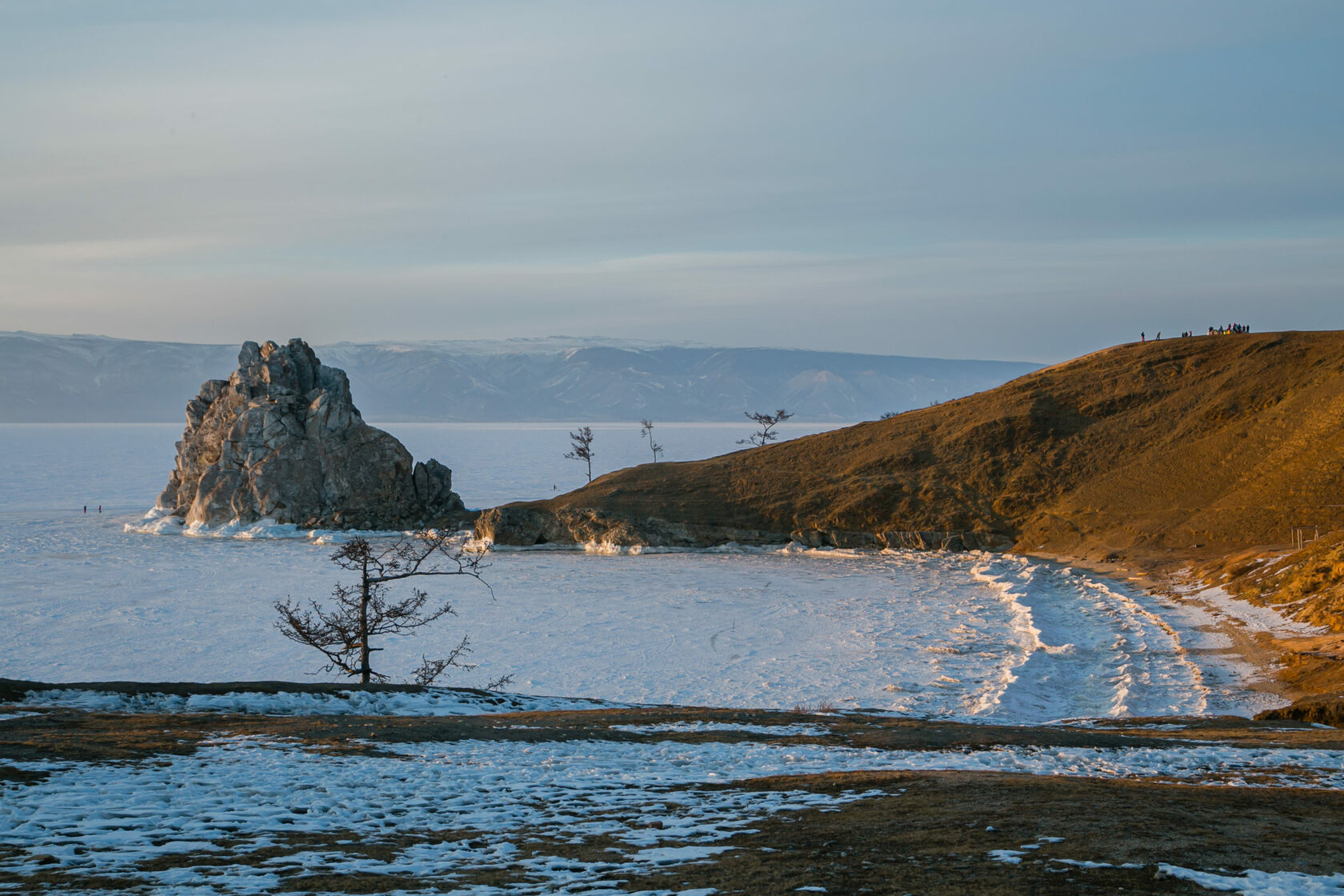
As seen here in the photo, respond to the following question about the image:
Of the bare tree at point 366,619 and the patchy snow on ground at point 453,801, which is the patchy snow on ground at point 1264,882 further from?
the bare tree at point 366,619

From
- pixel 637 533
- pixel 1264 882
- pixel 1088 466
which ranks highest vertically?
pixel 1088 466

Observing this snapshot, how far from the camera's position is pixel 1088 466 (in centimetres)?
5519

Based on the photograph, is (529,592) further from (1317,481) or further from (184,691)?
(1317,481)

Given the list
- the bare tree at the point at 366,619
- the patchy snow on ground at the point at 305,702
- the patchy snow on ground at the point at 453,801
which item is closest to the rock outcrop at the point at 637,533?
the bare tree at the point at 366,619

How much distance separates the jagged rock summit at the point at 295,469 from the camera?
59.7m

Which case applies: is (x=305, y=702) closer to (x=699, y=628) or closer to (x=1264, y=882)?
(x=1264, y=882)

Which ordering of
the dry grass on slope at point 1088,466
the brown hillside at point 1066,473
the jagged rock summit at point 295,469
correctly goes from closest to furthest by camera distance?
the dry grass on slope at point 1088,466, the brown hillside at point 1066,473, the jagged rock summit at point 295,469

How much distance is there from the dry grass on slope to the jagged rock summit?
1082 cm

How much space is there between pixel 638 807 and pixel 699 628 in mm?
22440

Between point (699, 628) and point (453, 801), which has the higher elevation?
point (453, 801)

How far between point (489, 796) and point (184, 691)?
25.4ft

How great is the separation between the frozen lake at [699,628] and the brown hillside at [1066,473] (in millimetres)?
3715

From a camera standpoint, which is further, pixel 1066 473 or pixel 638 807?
pixel 1066 473

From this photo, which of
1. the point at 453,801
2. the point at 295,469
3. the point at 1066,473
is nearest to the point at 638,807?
the point at 453,801
